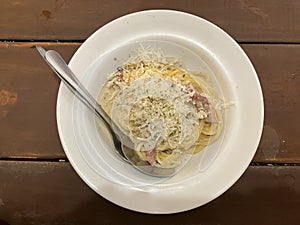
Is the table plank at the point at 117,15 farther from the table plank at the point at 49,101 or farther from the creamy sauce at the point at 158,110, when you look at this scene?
the creamy sauce at the point at 158,110

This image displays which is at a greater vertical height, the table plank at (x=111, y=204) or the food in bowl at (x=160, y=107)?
the food in bowl at (x=160, y=107)

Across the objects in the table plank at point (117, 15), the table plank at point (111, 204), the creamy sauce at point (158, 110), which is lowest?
the table plank at point (111, 204)

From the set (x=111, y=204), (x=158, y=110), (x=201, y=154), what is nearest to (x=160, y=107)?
(x=158, y=110)

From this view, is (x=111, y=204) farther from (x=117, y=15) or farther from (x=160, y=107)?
(x=117, y=15)

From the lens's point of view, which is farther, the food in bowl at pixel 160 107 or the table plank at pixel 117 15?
the table plank at pixel 117 15

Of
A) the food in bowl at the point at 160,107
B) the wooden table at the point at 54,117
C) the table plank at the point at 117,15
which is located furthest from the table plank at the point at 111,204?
the table plank at the point at 117,15

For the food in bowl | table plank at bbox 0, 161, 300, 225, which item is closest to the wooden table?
table plank at bbox 0, 161, 300, 225

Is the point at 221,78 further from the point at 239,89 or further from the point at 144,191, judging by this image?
the point at 144,191
